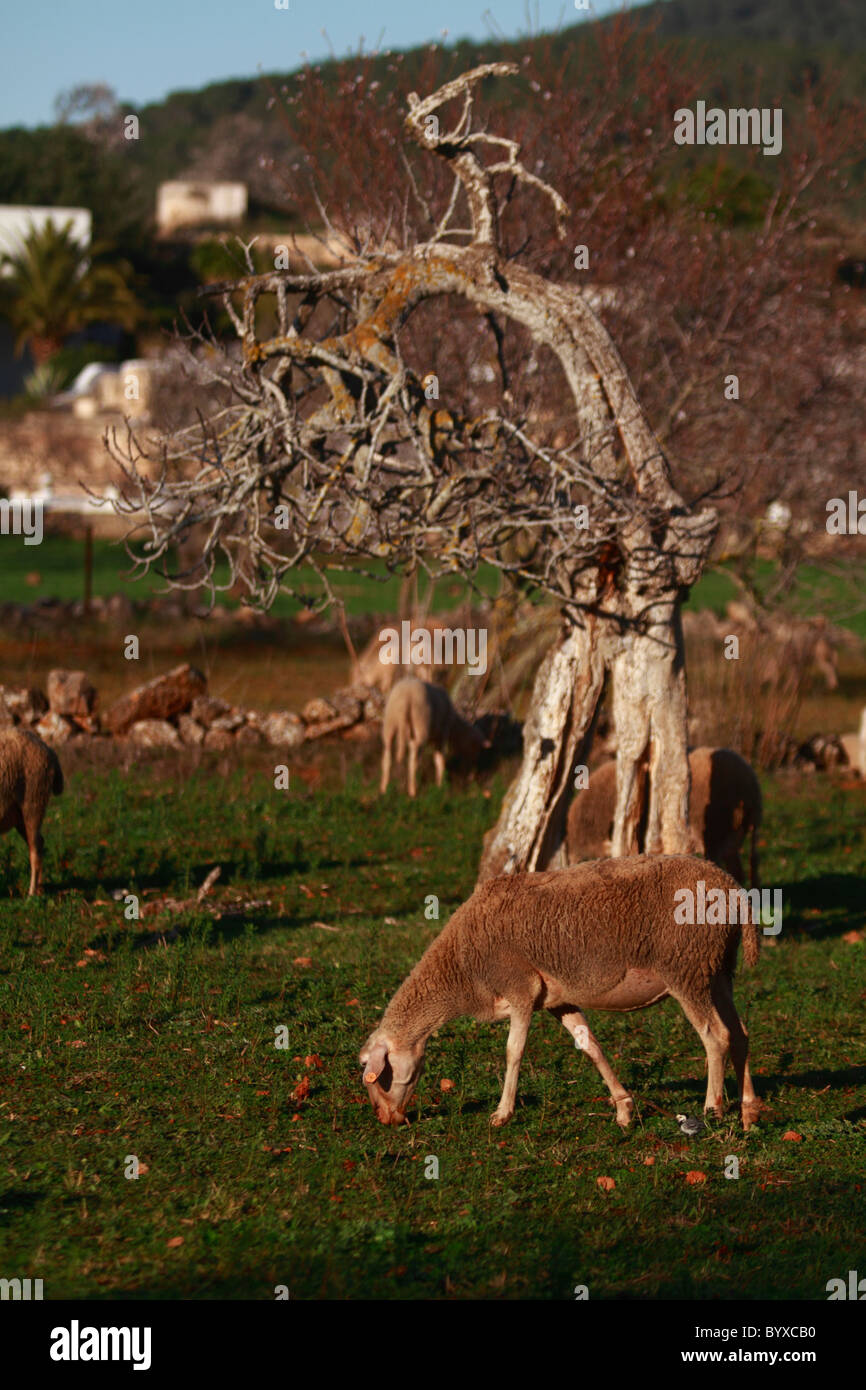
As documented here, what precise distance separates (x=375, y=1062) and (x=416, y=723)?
26.6ft

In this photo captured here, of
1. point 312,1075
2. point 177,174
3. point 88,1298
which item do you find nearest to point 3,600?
point 312,1075

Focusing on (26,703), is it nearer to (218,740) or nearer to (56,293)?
(218,740)

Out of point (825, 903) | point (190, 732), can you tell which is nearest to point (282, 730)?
point (190, 732)

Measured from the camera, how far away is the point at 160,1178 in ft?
19.9

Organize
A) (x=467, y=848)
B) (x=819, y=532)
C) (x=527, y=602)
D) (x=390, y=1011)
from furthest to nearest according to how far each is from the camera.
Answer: (x=819, y=532) < (x=527, y=602) < (x=467, y=848) < (x=390, y=1011)

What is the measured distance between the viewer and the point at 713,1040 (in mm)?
6828

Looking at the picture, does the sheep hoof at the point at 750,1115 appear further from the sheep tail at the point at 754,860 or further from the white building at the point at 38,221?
the white building at the point at 38,221

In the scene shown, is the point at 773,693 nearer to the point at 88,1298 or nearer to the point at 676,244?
the point at 676,244

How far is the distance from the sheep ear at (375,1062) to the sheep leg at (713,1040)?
51.3 inches

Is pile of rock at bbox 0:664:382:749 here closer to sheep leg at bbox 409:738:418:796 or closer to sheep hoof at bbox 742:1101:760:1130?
sheep leg at bbox 409:738:418:796

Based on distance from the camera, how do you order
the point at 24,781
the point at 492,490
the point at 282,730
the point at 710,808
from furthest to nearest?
the point at 282,730 < the point at 710,808 < the point at 24,781 < the point at 492,490

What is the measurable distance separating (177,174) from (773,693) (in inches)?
3426
